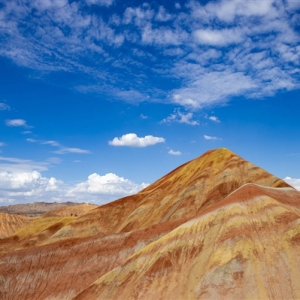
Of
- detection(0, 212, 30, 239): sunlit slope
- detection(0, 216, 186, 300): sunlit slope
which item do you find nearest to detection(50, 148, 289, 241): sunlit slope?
detection(0, 216, 186, 300): sunlit slope

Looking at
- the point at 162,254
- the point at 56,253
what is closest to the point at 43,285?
the point at 56,253

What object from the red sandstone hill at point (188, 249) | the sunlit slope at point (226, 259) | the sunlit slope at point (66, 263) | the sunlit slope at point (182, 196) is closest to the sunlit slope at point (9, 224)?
the red sandstone hill at point (188, 249)

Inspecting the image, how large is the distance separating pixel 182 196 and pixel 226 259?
32.8 m

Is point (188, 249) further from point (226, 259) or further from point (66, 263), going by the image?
point (66, 263)

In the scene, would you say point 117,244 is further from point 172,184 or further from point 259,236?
point 259,236

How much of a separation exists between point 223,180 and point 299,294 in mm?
36042

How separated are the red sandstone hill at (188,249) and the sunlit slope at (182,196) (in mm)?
233

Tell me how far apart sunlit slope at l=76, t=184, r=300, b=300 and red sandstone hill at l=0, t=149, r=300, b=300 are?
4.7 inches

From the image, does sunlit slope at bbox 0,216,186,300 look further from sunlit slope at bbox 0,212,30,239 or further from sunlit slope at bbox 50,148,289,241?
sunlit slope at bbox 0,212,30,239

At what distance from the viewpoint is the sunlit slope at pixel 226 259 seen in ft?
132

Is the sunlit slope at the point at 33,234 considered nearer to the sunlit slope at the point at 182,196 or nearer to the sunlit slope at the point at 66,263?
the sunlit slope at the point at 182,196

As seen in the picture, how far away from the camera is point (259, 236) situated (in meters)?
45.3

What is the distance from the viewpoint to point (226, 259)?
1681 inches

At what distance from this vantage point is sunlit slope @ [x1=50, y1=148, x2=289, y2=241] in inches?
2790
